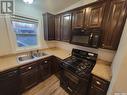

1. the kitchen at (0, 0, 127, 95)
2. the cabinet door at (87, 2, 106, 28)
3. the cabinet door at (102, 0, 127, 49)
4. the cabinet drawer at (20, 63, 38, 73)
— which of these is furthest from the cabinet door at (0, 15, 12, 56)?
the cabinet door at (102, 0, 127, 49)

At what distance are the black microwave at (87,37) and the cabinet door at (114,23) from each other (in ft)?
0.59

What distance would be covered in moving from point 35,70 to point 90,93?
1.52m

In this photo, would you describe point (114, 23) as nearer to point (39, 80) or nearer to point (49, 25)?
point (49, 25)

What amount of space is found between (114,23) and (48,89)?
92.8 inches

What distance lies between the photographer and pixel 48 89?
6.80 feet

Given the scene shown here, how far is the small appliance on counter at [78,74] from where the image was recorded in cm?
148

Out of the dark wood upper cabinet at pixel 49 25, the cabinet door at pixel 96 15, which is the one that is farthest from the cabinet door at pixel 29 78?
the cabinet door at pixel 96 15

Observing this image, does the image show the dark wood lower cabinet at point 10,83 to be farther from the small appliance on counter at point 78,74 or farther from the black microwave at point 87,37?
the black microwave at point 87,37

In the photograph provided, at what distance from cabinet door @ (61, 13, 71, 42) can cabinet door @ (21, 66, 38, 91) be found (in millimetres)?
1346

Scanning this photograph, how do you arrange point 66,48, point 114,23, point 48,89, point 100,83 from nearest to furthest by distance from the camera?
point 100,83, point 114,23, point 48,89, point 66,48

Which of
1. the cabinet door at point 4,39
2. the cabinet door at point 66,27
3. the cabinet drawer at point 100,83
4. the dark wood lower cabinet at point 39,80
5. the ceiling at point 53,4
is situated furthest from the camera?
the cabinet door at point 66,27

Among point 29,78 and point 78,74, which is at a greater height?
point 78,74

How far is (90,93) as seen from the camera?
1494 mm

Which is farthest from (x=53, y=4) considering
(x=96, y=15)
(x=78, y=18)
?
(x=96, y=15)
